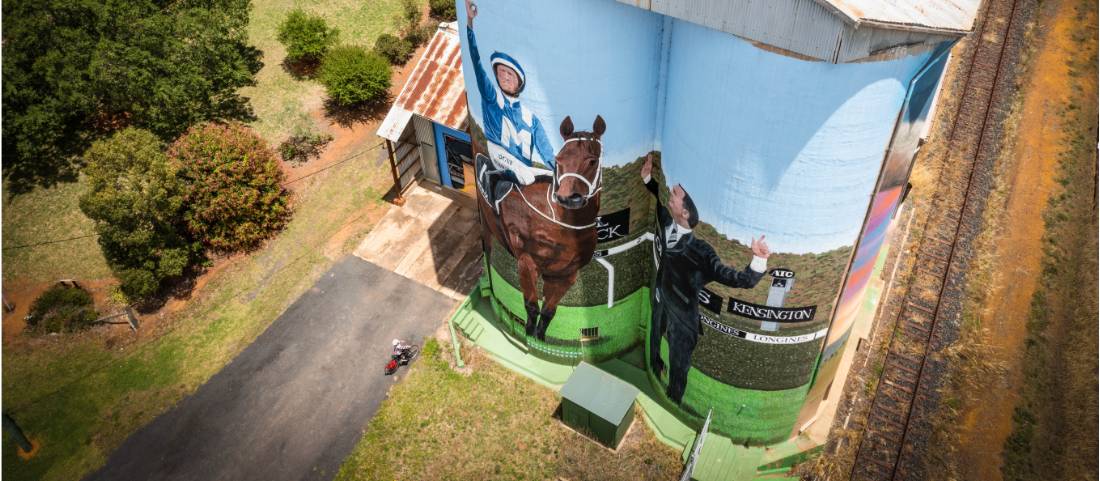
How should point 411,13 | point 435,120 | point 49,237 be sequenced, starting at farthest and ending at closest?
point 411,13
point 49,237
point 435,120

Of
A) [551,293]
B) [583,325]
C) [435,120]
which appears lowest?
[583,325]

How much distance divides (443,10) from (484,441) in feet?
119

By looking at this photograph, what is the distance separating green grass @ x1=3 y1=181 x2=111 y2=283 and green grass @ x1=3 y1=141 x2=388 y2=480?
488 centimetres

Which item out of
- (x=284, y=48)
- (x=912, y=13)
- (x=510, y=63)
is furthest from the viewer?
(x=284, y=48)

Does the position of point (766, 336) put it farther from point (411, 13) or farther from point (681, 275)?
point (411, 13)

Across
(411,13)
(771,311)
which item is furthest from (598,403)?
(411,13)

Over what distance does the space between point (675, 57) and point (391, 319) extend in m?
19.7

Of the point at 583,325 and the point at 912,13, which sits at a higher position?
the point at 912,13

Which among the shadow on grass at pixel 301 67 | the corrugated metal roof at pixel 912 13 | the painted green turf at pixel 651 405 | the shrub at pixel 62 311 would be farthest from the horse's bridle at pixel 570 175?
the shadow on grass at pixel 301 67

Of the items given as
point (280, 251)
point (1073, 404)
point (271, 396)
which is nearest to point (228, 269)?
point (280, 251)

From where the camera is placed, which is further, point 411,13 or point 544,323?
point 411,13

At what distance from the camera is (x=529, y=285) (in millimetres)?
28984

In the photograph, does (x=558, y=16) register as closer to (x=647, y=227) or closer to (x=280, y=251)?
(x=647, y=227)

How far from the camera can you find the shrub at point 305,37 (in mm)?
49250
